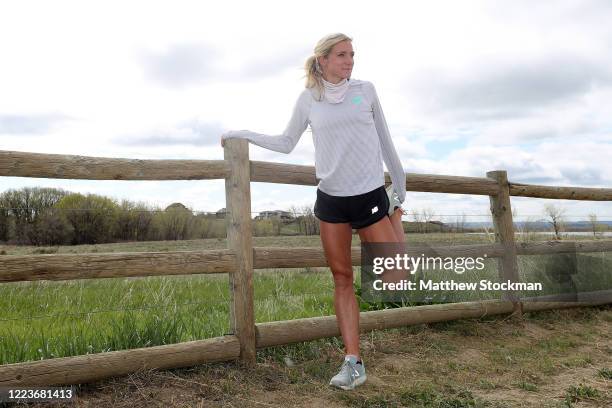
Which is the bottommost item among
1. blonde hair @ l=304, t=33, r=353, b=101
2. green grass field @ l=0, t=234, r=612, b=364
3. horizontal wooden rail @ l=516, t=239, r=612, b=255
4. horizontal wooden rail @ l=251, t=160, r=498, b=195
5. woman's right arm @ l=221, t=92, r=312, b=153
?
green grass field @ l=0, t=234, r=612, b=364

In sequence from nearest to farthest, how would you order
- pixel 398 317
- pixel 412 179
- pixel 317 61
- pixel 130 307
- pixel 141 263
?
pixel 317 61 → pixel 141 263 → pixel 130 307 → pixel 398 317 → pixel 412 179

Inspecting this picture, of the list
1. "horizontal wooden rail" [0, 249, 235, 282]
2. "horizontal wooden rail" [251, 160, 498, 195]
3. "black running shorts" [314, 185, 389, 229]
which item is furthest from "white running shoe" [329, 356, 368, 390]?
"horizontal wooden rail" [251, 160, 498, 195]

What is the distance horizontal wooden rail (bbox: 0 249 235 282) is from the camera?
3873mm

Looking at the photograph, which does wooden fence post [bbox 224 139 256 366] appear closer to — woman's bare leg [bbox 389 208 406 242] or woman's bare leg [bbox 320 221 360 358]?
woman's bare leg [bbox 320 221 360 358]

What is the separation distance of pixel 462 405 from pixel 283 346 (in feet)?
5.06

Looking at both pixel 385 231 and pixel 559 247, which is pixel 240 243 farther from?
pixel 559 247

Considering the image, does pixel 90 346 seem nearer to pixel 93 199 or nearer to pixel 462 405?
pixel 93 199

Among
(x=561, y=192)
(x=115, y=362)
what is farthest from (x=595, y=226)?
(x=115, y=362)

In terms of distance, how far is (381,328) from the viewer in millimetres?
5508

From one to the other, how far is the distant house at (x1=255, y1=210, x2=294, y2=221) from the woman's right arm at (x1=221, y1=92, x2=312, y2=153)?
1.13m

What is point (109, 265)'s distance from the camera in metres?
4.12

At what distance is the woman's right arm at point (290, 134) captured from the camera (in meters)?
4.15

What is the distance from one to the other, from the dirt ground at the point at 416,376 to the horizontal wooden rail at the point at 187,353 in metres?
0.11

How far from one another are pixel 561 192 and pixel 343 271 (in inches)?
171
